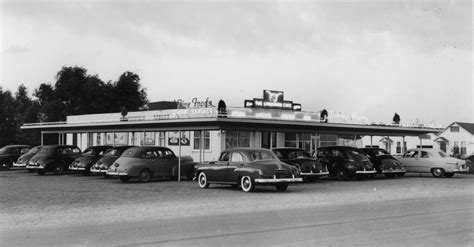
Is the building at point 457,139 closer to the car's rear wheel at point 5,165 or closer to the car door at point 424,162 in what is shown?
the car door at point 424,162

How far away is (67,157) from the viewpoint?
2989 centimetres

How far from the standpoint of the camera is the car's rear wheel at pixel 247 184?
18844 millimetres

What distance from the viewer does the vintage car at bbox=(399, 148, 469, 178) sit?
28.2 metres

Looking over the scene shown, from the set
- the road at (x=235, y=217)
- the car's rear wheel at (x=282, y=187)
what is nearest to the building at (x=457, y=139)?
the road at (x=235, y=217)

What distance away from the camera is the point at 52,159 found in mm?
29219

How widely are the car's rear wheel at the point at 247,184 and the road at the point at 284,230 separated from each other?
5463 millimetres

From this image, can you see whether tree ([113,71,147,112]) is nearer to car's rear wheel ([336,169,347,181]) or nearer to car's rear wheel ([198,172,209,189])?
car's rear wheel ([336,169,347,181])

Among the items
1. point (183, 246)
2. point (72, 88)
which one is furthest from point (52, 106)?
point (183, 246)

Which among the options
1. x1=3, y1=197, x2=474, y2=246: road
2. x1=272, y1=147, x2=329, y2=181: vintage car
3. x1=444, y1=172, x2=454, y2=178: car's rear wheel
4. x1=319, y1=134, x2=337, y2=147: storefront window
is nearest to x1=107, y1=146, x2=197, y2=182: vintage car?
x1=272, y1=147, x2=329, y2=181: vintage car

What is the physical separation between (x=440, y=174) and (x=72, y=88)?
182 feet

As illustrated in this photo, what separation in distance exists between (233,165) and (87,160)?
430 inches

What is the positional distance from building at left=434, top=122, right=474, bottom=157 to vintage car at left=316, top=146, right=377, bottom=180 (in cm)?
4619

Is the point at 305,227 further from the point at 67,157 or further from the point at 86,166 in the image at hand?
the point at 67,157

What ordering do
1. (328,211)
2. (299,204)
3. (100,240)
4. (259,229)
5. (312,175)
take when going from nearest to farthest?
(100,240) → (259,229) → (328,211) → (299,204) → (312,175)
